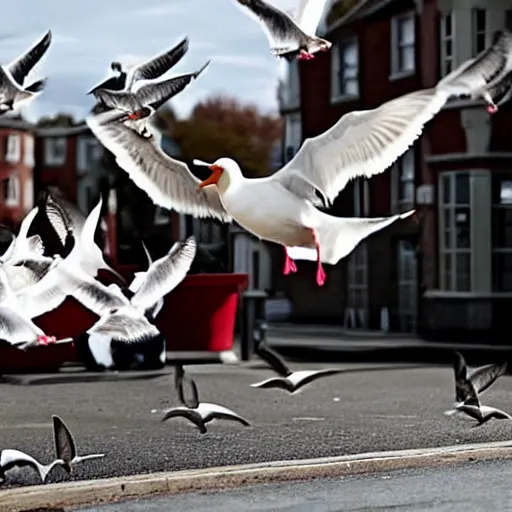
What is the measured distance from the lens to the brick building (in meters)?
5.89

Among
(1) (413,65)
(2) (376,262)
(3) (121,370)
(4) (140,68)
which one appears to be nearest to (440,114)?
Result: (1) (413,65)

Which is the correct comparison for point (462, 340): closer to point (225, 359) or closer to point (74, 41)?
point (225, 359)

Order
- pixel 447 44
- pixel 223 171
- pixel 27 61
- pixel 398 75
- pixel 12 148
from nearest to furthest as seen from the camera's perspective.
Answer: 1. pixel 27 61
2. pixel 12 148
3. pixel 223 171
4. pixel 398 75
5. pixel 447 44

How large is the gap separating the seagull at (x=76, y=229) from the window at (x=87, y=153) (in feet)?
0.48

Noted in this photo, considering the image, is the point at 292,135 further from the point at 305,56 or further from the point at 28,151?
the point at 28,151

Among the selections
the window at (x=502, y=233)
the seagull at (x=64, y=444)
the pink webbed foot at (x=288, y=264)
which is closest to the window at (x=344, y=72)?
the pink webbed foot at (x=288, y=264)

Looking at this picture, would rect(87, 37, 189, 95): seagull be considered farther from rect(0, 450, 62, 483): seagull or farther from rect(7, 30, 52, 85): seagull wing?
rect(0, 450, 62, 483): seagull

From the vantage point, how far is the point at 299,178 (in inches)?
227

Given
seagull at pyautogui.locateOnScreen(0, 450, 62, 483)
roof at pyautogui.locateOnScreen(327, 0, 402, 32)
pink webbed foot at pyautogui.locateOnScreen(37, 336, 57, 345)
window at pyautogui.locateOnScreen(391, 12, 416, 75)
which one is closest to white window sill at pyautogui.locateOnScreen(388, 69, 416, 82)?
window at pyautogui.locateOnScreen(391, 12, 416, 75)

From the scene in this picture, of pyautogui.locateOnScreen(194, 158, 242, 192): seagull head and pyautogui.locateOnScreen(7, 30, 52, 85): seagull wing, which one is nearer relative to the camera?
pyautogui.locateOnScreen(7, 30, 52, 85): seagull wing

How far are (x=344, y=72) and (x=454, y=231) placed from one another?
0.92 m

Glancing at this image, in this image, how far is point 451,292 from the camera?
621cm

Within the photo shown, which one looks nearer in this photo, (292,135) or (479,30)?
(292,135)

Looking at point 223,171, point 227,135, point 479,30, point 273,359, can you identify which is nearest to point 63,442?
point 273,359
